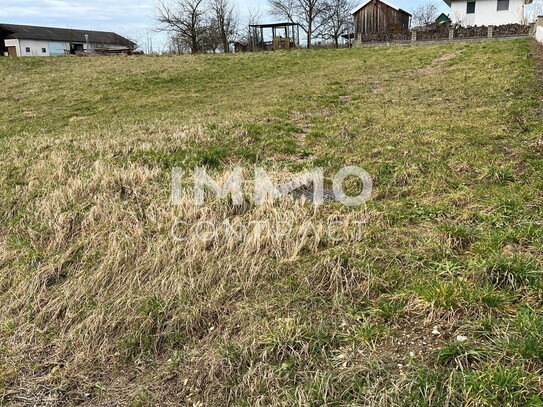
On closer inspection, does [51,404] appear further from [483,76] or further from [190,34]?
[190,34]

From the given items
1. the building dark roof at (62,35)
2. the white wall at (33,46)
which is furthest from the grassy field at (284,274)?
the white wall at (33,46)

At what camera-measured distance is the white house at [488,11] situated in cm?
2591

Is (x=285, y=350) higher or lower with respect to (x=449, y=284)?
lower

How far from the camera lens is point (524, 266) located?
266 cm

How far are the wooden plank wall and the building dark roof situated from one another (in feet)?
84.3

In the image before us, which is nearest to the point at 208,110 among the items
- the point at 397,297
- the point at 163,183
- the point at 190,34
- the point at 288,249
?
the point at 163,183

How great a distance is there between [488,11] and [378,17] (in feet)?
21.6

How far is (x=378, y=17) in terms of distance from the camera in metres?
28.3

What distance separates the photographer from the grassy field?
231cm

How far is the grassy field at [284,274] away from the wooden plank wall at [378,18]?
23664mm

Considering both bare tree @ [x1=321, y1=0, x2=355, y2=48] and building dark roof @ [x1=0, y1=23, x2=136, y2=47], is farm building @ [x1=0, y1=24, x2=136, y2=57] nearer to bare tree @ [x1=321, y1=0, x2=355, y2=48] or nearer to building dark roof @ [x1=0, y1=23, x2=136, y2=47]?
building dark roof @ [x1=0, y1=23, x2=136, y2=47]

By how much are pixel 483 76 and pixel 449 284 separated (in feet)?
28.8

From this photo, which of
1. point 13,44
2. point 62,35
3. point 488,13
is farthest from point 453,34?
point 62,35

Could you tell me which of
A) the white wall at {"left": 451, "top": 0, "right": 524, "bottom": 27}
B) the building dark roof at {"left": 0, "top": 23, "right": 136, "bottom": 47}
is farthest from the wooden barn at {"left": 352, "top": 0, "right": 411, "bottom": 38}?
the building dark roof at {"left": 0, "top": 23, "right": 136, "bottom": 47}
